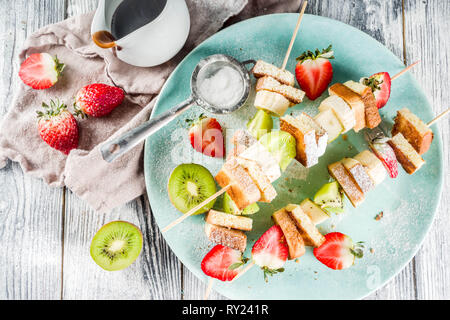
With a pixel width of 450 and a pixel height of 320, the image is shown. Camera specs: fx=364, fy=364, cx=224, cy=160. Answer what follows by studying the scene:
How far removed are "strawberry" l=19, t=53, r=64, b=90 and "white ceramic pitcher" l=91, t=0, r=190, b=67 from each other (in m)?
0.52

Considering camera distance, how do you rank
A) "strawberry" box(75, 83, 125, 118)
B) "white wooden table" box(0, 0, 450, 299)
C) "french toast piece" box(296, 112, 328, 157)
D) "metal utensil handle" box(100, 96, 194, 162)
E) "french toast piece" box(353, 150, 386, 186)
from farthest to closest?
"white wooden table" box(0, 0, 450, 299) < "strawberry" box(75, 83, 125, 118) < "french toast piece" box(353, 150, 386, 186) < "french toast piece" box(296, 112, 328, 157) < "metal utensil handle" box(100, 96, 194, 162)

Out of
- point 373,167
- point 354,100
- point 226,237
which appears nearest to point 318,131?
point 354,100

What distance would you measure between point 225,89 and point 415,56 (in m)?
1.24

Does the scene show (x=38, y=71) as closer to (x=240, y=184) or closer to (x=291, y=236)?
(x=240, y=184)

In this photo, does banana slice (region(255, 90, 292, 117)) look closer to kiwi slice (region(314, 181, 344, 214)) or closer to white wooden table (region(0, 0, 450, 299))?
kiwi slice (region(314, 181, 344, 214))

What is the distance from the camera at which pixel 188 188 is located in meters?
1.98

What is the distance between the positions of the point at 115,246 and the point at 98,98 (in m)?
0.84

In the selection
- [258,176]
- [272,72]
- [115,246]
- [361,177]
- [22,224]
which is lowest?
[22,224]

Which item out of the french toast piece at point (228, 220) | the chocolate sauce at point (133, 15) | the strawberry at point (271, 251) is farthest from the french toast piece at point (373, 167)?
the chocolate sauce at point (133, 15)

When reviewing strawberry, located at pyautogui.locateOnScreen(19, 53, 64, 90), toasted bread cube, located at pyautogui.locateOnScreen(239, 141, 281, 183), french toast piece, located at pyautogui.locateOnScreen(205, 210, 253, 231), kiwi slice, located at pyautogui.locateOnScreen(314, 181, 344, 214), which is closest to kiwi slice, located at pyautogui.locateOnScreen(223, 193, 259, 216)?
french toast piece, located at pyautogui.locateOnScreen(205, 210, 253, 231)

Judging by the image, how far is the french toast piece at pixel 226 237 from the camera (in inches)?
74.9

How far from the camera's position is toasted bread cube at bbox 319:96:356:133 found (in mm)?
1873

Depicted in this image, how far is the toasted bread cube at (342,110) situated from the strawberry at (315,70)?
154mm

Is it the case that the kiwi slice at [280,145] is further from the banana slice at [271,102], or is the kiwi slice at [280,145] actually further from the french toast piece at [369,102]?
the french toast piece at [369,102]
